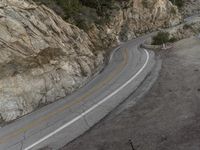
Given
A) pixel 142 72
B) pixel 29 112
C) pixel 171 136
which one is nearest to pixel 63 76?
pixel 29 112

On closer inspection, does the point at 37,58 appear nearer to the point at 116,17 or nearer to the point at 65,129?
the point at 65,129

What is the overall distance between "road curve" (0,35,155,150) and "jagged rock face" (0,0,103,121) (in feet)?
4.10

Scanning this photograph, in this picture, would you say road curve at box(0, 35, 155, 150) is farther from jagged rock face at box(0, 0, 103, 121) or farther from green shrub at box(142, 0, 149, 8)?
green shrub at box(142, 0, 149, 8)

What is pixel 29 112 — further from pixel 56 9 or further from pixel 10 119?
pixel 56 9

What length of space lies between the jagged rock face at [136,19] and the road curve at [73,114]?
18885 millimetres

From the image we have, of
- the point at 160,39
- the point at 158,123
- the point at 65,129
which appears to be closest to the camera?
the point at 158,123

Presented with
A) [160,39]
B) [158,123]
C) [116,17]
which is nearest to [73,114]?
[158,123]

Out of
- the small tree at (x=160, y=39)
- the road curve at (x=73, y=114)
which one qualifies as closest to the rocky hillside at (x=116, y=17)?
the small tree at (x=160, y=39)

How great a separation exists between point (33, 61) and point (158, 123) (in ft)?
41.7

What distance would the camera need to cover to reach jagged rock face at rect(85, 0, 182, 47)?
50409mm

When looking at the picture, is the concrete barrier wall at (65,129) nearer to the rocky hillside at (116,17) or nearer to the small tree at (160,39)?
the rocky hillside at (116,17)

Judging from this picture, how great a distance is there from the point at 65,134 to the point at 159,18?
50.4 m

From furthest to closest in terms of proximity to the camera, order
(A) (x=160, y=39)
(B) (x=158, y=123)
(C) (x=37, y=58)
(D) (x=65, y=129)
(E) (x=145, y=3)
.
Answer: (E) (x=145, y=3), (A) (x=160, y=39), (C) (x=37, y=58), (D) (x=65, y=129), (B) (x=158, y=123)

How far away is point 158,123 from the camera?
634 inches
